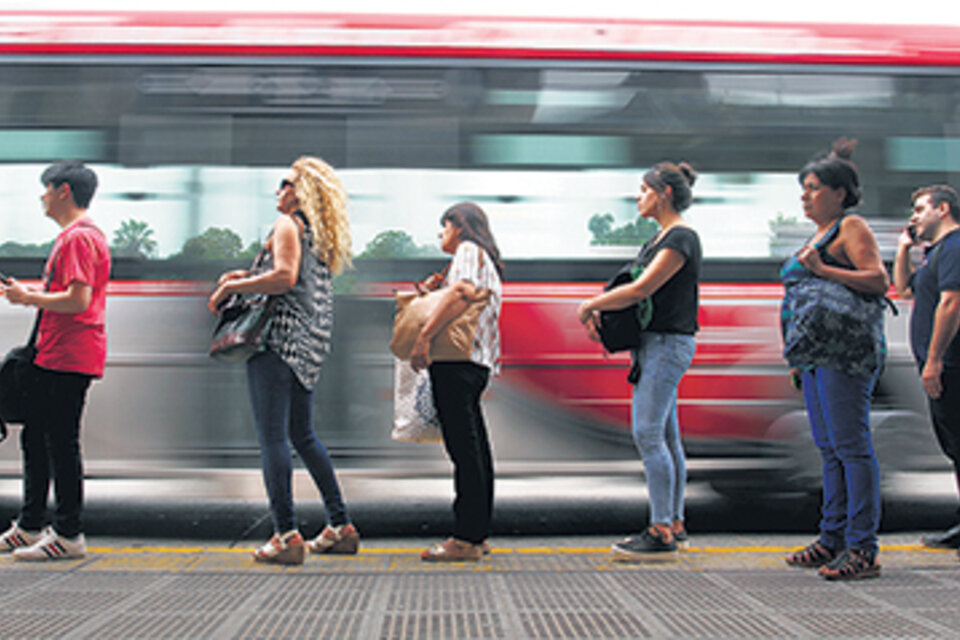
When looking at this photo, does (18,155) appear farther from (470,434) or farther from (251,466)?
(470,434)

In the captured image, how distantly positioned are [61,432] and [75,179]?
128 centimetres

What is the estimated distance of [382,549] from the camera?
15.4 ft

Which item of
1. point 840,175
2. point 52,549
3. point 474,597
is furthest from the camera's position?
point 52,549

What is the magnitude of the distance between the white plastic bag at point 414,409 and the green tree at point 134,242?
179 centimetres

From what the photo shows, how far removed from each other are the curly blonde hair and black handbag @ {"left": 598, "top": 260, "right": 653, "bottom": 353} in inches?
54.1

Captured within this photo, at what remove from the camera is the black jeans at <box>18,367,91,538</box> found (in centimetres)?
431

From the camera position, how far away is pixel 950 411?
4508 millimetres

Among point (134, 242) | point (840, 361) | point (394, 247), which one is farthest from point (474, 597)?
point (134, 242)

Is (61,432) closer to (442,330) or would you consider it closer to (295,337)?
(295,337)

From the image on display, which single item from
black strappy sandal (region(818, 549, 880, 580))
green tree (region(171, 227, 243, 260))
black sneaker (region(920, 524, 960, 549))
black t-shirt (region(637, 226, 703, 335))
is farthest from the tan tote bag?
black sneaker (region(920, 524, 960, 549))

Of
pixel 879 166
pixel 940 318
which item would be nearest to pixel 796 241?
pixel 879 166

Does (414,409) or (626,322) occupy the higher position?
(626,322)

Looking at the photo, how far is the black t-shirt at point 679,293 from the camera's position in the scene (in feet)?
13.9

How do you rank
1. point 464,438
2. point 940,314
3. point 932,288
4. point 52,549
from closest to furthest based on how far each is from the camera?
point 464,438 → point 52,549 → point 940,314 → point 932,288
